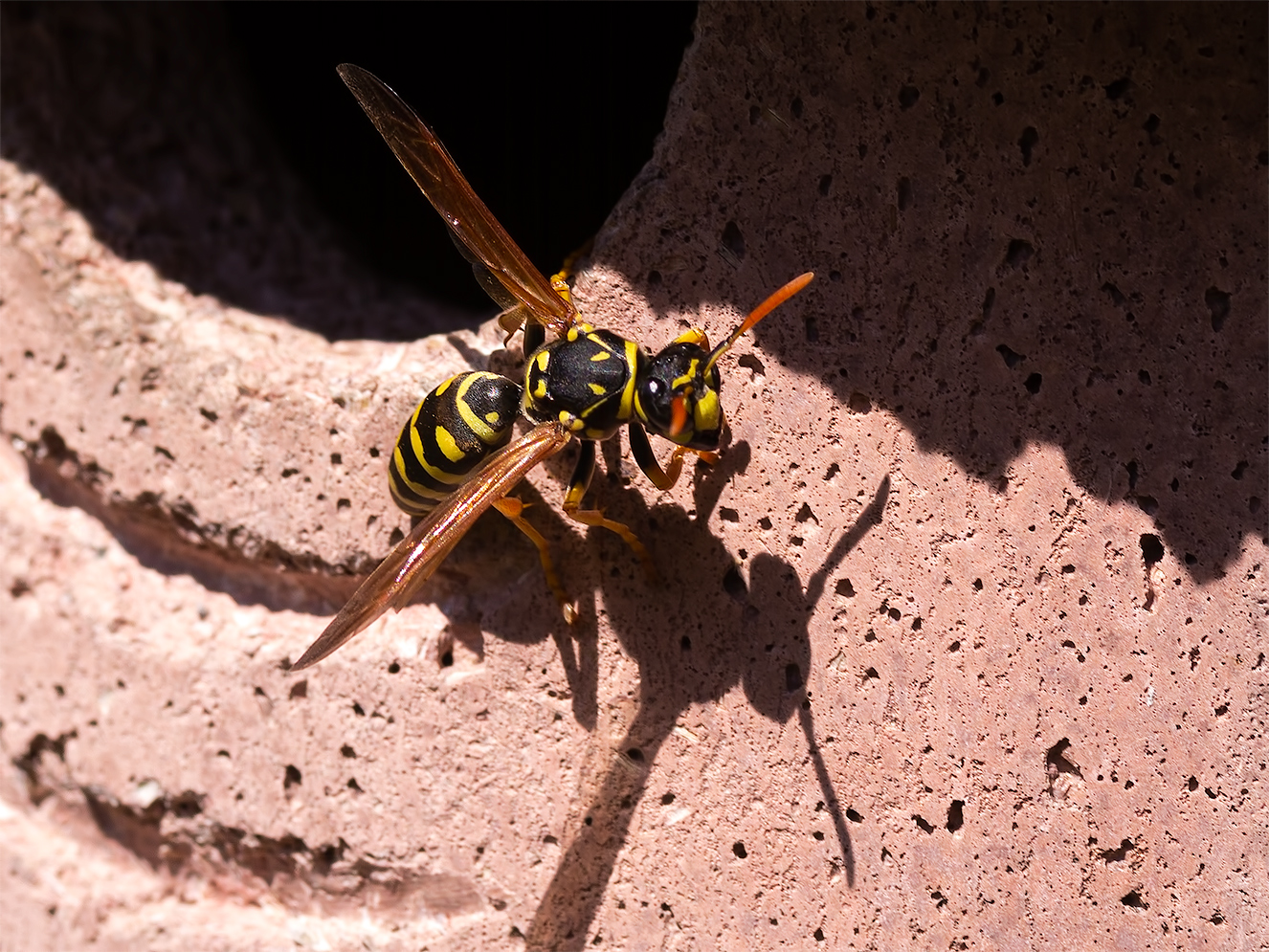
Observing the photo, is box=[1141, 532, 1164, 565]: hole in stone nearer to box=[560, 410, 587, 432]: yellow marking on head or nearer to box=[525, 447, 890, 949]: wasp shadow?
box=[525, 447, 890, 949]: wasp shadow

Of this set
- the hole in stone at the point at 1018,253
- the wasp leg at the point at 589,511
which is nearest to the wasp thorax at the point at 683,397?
the wasp leg at the point at 589,511

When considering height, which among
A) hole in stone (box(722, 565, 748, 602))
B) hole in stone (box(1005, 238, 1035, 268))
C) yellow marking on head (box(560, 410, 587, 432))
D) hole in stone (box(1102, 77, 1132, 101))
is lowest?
hole in stone (box(722, 565, 748, 602))

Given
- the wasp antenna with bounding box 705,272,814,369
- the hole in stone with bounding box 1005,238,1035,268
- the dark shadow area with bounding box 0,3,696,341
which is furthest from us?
the dark shadow area with bounding box 0,3,696,341

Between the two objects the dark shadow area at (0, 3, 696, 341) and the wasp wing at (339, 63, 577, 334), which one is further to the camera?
the dark shadow area at (0, 3, 696, 341)

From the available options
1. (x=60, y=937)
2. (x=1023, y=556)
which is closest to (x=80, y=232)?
(x=60, y=937)

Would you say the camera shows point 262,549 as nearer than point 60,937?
Yes

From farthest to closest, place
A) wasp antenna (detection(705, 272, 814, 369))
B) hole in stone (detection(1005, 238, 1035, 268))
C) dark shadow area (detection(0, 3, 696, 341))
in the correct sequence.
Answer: dark shadow area (detection(0, 3, 696, 341)), hole in stone (detection(1005, 238, 1035, 268)), wasp antenna (detection(705, 272, 814, 369))

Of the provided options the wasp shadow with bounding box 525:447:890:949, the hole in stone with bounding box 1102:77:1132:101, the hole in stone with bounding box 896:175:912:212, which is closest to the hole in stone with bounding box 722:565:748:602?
the wasp shadow with bounding box 525:447:890:949

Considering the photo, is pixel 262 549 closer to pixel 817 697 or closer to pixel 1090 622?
pixel 817 697
